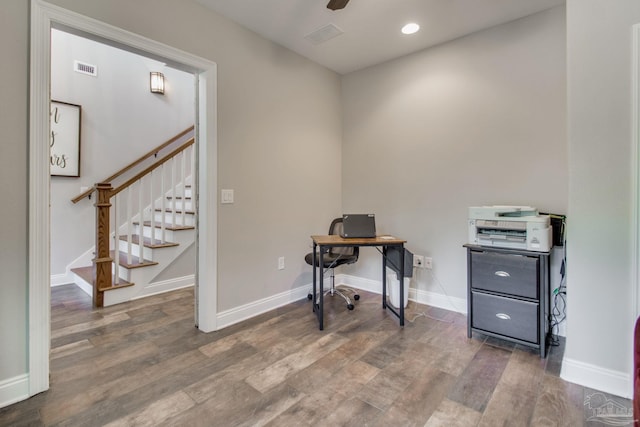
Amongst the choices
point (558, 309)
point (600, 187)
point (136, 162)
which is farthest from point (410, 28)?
point (136, 162)

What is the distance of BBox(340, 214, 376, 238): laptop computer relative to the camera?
282 cm

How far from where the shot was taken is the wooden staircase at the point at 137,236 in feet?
10.2

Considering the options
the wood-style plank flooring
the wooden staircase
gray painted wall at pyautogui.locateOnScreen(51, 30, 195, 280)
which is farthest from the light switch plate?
gray painted wall at pyautogui.locateOnScreen(51, 30, 195, 280)

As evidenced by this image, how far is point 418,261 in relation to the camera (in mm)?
3193

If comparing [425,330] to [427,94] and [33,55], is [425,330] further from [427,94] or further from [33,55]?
[33,55]

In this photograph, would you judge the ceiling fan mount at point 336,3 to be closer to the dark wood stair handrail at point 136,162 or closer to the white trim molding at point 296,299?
the white trim molding at point 296,299

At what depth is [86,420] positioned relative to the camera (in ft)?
4.90

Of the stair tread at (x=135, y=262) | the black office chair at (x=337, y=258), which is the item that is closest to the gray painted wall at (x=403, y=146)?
the black office chair at (x=337, y=258)

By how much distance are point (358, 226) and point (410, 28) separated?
6.02ft

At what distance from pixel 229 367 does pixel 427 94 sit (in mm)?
3004

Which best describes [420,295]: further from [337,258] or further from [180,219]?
[180,219]

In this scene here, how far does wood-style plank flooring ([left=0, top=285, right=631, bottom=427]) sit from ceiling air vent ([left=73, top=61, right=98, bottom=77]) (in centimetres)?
305

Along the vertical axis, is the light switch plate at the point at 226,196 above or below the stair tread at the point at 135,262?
above

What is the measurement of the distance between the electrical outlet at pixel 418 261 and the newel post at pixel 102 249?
3.15 meters
